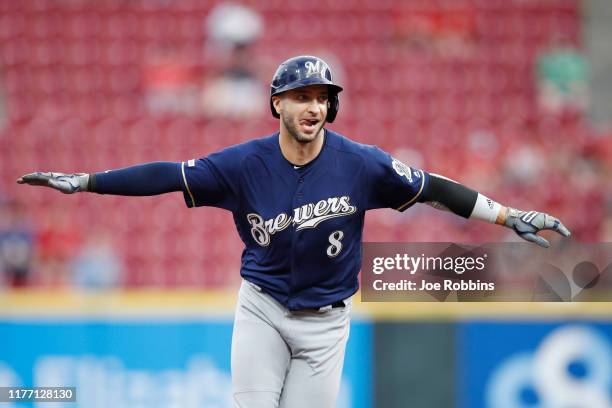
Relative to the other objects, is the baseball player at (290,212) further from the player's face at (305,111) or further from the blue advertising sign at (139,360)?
the blue advertising sign at (139,360)

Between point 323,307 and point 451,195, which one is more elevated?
point 451,195

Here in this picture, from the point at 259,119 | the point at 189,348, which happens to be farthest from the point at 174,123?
the point at 189,348

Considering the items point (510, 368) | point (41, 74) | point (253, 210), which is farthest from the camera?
point (41, 74)

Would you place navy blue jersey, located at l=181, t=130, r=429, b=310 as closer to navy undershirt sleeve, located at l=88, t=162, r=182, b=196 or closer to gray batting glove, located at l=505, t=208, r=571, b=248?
navy undershirt sleeve, located at l=88, t=162, r=182, b=196

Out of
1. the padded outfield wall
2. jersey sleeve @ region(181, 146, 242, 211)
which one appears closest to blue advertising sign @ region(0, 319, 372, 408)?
the padded outfield wall

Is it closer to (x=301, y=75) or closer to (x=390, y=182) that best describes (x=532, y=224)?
(x=390, y=182)

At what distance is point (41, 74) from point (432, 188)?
353 inches

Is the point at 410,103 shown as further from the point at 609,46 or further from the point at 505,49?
the point at 609,46

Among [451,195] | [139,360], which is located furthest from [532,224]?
[139,360]

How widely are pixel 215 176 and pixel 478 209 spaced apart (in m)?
1.10

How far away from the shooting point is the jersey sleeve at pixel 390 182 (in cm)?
428

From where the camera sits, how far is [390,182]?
4301mm

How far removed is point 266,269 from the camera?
430 cm

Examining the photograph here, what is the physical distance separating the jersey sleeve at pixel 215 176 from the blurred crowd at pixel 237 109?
217 inches
